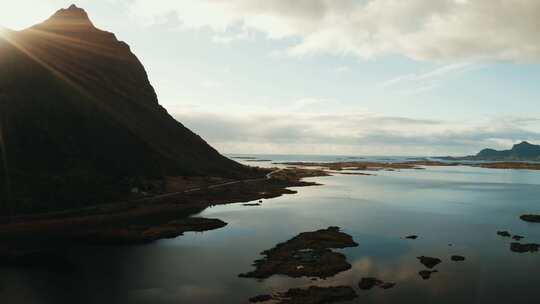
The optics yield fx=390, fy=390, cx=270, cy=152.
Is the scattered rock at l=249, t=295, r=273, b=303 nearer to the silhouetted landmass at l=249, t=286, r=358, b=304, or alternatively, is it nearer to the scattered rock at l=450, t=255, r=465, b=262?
the silhouetted landmass at l=249, t=286, r=358, b=304

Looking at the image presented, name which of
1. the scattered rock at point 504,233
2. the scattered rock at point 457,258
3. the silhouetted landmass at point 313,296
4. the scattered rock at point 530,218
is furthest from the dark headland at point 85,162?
the scattered rock at point 530,218

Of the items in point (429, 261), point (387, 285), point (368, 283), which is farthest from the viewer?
point (429, 261)

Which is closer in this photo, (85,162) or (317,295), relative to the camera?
(317,295)

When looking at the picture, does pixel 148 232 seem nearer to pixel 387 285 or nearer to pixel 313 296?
pixel 313 296

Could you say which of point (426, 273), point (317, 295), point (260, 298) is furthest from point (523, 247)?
point (260, 298)

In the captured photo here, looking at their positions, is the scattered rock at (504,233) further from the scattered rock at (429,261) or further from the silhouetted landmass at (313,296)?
the silhouetted landmass at (313,296)

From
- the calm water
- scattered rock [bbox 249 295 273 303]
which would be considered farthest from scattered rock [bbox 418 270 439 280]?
scattered rock [bbox 249 295 273 303]
